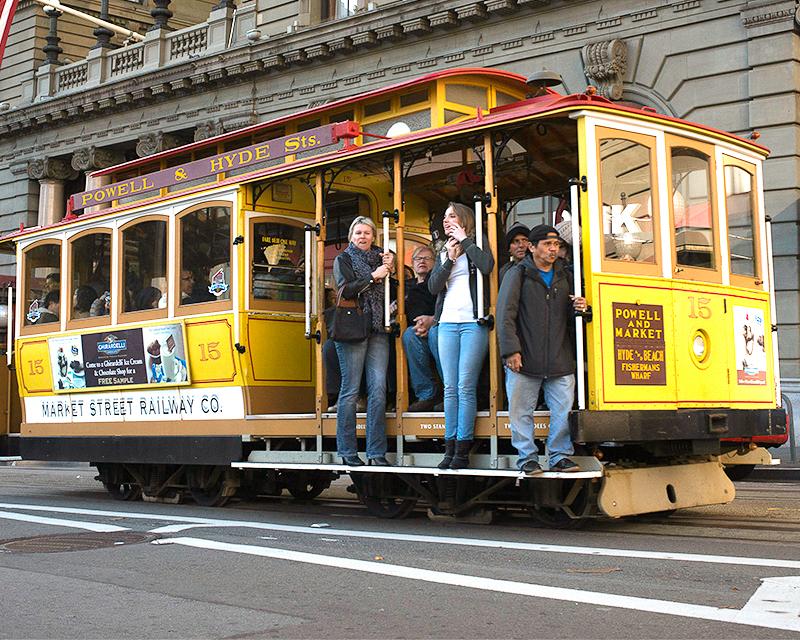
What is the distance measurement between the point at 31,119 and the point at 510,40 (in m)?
18.1

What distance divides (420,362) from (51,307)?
18.3 ft

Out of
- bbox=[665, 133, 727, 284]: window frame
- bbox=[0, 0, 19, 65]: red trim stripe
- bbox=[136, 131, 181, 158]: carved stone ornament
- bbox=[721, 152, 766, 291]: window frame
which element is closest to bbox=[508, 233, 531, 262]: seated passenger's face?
bbox=[665, 133, 727, 284]: window frame

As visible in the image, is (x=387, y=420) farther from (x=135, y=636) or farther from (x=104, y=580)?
(x=135, y=636)

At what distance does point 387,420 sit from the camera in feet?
32.1

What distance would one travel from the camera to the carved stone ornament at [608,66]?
21.9 m

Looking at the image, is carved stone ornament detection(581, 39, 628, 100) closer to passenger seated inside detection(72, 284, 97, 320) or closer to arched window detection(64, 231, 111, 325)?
arched window detection(64, 231, 111, 325)

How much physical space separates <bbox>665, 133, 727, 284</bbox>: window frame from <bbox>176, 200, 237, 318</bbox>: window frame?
14.1 feet

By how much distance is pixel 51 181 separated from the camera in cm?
3519

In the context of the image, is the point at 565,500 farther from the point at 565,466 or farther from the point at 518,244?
the point at 518,244

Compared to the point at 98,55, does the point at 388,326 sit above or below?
below

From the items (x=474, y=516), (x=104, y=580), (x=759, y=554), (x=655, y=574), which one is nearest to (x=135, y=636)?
(x=104, y=580)

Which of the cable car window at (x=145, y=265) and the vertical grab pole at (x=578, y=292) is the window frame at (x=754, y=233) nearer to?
the vertical grab pole at (x=578, y=292)

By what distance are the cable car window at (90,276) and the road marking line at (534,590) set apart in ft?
16.6

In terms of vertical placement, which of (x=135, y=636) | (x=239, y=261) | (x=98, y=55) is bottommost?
(x=135, y=636)
